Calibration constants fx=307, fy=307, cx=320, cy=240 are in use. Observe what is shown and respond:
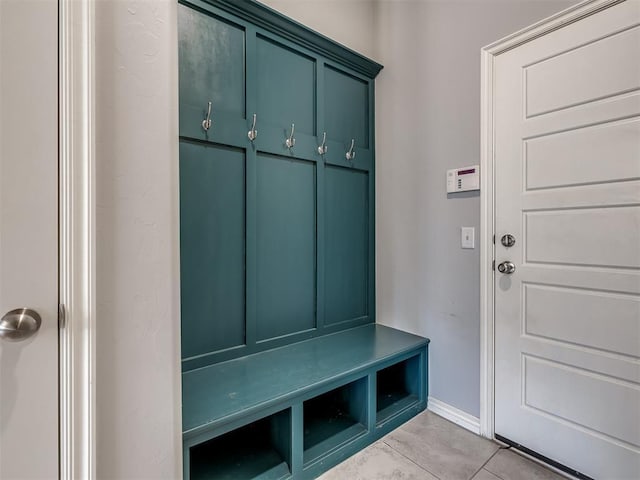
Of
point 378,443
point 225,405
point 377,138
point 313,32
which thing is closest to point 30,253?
point 225,405

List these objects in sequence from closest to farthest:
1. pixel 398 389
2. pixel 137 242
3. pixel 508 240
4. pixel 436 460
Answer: pixel 137 242
pixel 436 460
pixel 508 240
pixel 398 389

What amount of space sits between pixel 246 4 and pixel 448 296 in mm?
2094

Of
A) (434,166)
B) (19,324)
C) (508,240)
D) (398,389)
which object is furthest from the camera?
(398,389)

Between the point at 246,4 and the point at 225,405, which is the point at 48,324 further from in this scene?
the point at 246,4

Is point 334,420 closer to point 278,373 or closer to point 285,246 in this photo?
point 278,373

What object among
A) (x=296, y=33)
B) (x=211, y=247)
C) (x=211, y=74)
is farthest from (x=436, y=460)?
(x=296, y=33)

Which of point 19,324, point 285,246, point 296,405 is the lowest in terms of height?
point 296,405

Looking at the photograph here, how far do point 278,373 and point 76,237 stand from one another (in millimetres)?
1143

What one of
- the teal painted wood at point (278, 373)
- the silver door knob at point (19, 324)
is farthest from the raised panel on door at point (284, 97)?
the silver door knob at point (19, 324)

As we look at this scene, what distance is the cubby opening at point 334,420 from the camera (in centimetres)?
160

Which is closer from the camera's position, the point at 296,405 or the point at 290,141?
the point at 296,405

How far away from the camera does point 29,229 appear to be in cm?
75

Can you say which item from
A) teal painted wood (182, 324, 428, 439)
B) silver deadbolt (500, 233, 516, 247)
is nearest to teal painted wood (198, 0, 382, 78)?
silver deadbolt (500, 233, 516, 247)

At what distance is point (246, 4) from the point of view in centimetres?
171
